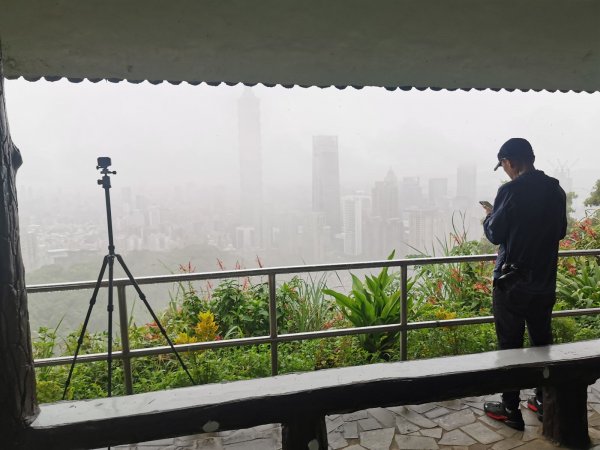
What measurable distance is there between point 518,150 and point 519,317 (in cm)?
90

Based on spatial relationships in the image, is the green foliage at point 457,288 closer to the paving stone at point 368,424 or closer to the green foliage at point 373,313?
the green foliage at point 373,313

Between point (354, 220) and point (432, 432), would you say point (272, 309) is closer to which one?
point (432, 432)

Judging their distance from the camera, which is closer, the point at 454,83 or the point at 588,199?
the point at 454,83

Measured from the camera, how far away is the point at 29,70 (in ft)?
8.98

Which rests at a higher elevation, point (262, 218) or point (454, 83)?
point (454, 83)

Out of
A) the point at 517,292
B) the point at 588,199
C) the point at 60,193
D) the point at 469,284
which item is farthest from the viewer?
the point at 588,199

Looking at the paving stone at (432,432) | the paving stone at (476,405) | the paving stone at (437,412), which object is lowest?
the paving stone at (432,432)

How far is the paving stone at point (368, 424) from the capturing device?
248 cm

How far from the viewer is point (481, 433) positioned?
2.38 metres

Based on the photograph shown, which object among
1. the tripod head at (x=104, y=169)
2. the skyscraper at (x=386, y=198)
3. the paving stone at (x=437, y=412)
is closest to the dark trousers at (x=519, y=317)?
the paving stone at (x=437, y=412)

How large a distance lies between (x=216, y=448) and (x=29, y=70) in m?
2.58

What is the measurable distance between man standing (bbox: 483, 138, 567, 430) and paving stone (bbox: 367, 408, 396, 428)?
866 millimetres

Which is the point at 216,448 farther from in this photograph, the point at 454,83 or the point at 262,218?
the point at 262,218

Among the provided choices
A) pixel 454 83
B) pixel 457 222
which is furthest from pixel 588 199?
pixel 454 83
